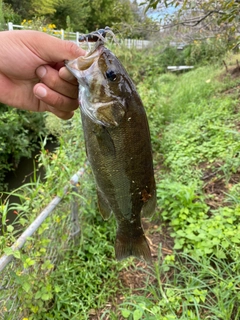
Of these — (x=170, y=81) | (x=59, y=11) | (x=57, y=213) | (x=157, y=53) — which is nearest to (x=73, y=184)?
(x=57, y=213)

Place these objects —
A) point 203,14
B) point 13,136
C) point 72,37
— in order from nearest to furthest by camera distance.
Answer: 1. point 203,14
2. point 13,136
3. point 72,37

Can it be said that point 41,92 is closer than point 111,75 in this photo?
No

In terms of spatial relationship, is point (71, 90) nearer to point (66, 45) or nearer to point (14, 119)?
point (66, 45)

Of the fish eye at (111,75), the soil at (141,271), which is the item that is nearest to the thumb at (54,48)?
the fish eye at (111,75)

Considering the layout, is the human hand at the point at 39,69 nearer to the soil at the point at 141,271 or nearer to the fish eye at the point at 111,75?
the fish eye at the point at 111,75

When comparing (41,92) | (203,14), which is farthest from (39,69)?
(203,14)

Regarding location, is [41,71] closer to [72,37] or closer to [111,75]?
[111,75]

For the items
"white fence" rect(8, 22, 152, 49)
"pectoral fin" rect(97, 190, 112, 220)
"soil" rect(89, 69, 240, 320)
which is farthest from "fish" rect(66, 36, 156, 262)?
"white fence" rect(8, 22, 152, 49)
